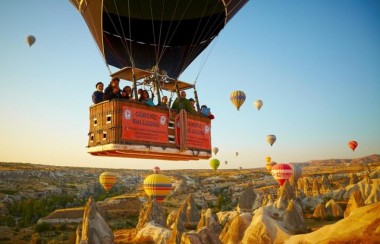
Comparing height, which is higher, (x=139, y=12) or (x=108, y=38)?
(x=139, y=12)

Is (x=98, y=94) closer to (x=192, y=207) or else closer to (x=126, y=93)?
(x=126, y=93)

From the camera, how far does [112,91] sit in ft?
26.9

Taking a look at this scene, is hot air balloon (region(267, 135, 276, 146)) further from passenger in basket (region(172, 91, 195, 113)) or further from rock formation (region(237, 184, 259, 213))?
passenger in basket (region(172, 91, 195, 113))

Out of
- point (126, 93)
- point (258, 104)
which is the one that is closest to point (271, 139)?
point (258, 104)

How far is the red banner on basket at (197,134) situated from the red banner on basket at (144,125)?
519 mm

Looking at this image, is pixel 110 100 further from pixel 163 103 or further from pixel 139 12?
pixel 139 12

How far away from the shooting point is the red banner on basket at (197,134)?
9141 mm

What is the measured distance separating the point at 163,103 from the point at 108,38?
3.49 meters

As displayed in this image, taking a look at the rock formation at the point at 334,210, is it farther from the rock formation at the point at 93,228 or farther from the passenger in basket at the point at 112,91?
the passenger in basket at the point at 112,91

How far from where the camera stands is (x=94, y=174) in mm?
132625

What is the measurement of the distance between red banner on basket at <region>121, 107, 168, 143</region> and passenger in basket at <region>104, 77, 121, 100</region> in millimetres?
670

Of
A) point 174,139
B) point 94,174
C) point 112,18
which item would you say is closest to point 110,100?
point 174,139

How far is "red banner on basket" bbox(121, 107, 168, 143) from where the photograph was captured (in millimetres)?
7770

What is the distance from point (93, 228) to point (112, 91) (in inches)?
842
